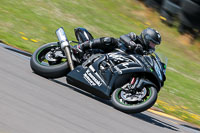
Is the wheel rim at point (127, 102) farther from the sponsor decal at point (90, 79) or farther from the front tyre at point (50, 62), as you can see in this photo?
the front tyre at point (50, 62)

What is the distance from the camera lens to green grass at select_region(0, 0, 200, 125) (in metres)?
10.2

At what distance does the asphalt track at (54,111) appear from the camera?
4.14 m

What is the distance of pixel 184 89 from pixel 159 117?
13.2 ft

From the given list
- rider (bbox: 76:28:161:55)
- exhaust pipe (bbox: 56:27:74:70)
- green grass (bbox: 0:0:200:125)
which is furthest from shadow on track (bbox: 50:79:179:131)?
green grass (bbox: 0:0:200:125)

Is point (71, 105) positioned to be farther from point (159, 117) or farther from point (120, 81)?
point (159, 117)

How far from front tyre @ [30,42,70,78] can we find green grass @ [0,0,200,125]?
2564 mm

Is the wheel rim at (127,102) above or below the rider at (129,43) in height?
below

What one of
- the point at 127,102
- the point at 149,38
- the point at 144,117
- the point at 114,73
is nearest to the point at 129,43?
the point at 149,38

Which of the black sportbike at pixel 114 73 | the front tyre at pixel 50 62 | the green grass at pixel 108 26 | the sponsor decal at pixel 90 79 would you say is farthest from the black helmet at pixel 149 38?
the green grass at pixel 108 26

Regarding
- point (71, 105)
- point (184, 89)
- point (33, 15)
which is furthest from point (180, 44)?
point (71, 105)

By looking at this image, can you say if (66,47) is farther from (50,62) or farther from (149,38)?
(149,38)

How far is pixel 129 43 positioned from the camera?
6594mm

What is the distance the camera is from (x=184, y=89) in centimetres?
1109

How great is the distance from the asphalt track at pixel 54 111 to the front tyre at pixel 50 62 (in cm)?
13
